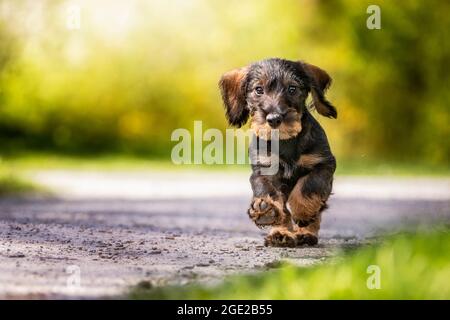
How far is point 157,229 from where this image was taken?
699 centimetres

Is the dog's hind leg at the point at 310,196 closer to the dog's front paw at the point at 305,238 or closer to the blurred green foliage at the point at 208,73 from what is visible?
the dog's front paw at the point at 305,238

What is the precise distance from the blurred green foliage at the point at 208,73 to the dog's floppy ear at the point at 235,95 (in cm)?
947

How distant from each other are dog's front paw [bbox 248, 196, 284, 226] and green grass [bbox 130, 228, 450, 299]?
1.67ft

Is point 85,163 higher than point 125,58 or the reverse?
the reverse

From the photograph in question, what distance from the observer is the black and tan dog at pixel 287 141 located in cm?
535

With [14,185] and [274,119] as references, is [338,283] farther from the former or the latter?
[14,185]

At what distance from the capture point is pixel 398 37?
15.4 meters

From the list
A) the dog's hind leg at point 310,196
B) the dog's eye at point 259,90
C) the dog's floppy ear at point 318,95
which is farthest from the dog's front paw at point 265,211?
the dog's floppy ear at point 318,95

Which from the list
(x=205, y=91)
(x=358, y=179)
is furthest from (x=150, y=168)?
(x=358, y=179)

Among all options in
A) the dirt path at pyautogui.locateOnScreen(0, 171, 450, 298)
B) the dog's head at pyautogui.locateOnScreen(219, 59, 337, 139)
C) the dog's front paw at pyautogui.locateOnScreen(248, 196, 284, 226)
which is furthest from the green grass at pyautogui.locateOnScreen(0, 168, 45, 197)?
the dog's front paw at pyautogui.locateOnScreen(248, 196, 284, 226)

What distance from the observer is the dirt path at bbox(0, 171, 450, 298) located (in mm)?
4699

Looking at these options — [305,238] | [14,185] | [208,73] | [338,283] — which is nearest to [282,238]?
[305,238]

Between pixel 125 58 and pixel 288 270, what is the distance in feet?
42.3
